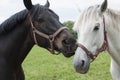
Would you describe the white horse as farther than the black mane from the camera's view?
No

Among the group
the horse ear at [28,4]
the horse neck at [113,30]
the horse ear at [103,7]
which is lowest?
the horse neck at [113,30]

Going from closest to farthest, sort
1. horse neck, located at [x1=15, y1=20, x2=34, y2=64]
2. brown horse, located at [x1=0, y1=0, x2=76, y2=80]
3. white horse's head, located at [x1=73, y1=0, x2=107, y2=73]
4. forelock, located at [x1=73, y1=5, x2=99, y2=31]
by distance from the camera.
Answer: white horse's head, located at [x1=73, y1=0, x2=107, y2=73]
forelock, located at [x1=73, y1=5, x2=99, y2=31]
brown horse, located at [x1=0, y1=0, x2=76, y2=80]
horse neck, located at [x1=15, y1=20, x2=34, y2=64]

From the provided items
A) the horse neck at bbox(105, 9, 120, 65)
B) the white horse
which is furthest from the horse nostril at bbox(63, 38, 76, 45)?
the horse neck at bbox(105, 9, 120, 65)

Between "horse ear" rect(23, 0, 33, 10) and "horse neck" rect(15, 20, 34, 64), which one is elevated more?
"horse ear" rect(23, 0, 33, 10)

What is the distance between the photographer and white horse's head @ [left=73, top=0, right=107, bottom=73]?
18.7 ft

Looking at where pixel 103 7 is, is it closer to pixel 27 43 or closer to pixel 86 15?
pixel 86 15

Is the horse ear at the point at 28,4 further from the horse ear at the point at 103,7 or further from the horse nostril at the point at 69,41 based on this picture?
the horse ear at the point at 103,7

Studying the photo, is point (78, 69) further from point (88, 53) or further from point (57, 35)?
point (57, 35)

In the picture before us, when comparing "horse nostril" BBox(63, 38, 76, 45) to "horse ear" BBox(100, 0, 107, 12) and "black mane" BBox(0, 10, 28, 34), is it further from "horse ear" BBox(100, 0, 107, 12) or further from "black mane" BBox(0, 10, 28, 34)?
"black mane" BBox(0, 10, 28, 34)

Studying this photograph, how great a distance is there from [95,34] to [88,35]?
14cm

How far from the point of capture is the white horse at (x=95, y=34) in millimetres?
Result: 5719

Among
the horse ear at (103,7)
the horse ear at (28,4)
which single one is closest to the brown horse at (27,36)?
the horse ear at (28,4)

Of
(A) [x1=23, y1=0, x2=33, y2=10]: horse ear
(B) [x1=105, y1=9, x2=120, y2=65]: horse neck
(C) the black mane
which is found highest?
(A) [x1=23, y1=0, x2=33, y2=10]: horse ear

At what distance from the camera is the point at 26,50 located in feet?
20.5
